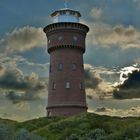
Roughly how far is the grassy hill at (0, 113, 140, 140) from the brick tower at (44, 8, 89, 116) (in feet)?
37.5

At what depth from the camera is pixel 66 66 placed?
200 ft

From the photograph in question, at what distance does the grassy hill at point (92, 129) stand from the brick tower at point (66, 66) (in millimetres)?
11431

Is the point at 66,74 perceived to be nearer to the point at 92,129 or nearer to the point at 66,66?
the point at 66,66

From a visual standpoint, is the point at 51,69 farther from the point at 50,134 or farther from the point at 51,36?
the point at 50,134

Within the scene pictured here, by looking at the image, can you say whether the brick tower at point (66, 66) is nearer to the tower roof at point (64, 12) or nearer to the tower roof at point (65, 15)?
the tower roof at point (65, 15)

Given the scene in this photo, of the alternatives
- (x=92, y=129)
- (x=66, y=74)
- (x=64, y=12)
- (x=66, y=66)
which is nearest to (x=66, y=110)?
(x=66, y=74)

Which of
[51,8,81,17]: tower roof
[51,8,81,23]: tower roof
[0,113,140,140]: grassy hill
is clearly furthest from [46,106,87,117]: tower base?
[51,8,81,17]: tower roof

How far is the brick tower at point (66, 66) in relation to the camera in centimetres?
5975

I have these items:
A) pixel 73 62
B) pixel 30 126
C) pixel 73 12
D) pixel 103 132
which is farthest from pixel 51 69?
pixel 103 132

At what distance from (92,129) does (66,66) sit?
21.7 m

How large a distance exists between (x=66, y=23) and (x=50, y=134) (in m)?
24.5

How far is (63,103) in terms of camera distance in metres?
59.5

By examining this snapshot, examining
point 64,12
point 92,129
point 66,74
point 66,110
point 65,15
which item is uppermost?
point 64,12

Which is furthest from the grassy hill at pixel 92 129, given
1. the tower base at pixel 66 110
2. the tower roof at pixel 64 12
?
the tower roof at pixel 64 12
